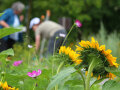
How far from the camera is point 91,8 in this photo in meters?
16.2

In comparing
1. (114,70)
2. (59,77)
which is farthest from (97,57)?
(59,77)

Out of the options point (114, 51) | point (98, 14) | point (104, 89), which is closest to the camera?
point (104, 89)

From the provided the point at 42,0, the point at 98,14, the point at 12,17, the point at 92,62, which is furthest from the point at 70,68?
the point at 98,14

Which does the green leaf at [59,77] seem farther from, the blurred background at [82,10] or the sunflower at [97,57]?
the blurred background at [82,10]

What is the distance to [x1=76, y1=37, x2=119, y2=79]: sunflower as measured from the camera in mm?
898

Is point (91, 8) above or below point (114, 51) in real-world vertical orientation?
above

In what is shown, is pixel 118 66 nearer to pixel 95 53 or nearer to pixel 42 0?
pixel 95 53

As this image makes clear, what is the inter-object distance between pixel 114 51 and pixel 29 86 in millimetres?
4918

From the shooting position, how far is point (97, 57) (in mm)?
889

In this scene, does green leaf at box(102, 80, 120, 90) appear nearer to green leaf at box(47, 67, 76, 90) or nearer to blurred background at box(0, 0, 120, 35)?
green leaf at box(47, 67, 76, 90)

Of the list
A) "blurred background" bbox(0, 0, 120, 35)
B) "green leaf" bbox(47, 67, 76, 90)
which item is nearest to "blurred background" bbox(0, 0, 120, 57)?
"blurred background" bbox(0, 0, 120, 35)

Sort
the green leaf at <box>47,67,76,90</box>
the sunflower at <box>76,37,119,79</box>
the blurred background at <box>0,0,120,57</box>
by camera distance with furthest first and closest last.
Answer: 1. the blurred background at <box>0,0,120,57</box>
2. the sunflower at <box>76,37,119,79</box>
3. the green leaf at <box>47,67,76,90</box>

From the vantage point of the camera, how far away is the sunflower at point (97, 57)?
2.95 ft

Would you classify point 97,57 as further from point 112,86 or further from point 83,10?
point 83,10
